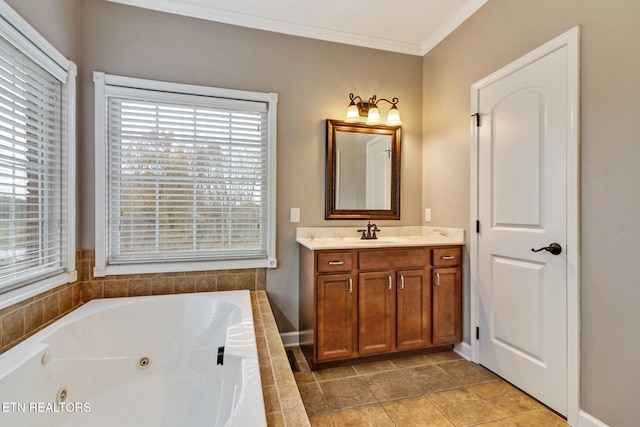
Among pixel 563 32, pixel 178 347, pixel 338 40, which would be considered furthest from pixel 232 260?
pixel 563 32

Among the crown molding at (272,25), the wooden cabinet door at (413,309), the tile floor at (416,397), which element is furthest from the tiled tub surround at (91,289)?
the crown molding at (272,25)

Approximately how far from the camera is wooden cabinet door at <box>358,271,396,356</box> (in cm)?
214

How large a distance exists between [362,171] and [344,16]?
1.22 metres

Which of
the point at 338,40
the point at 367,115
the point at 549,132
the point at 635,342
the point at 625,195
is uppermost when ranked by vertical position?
the point at 338,40

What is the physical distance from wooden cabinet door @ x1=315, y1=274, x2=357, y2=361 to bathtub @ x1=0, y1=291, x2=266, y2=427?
51 centimetres

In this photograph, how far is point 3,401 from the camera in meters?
1.09

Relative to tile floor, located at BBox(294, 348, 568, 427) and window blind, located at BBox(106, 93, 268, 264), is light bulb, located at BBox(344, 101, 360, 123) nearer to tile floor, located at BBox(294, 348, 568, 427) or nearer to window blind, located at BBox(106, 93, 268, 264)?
window blind, located at BBox(106, 93, 268, 264)

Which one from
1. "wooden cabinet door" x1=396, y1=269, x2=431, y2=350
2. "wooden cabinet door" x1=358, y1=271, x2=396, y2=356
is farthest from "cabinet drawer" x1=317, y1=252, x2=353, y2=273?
"wooden cabinet door" x1=396, y1=269, x2=431, y2=350

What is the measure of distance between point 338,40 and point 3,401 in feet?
9.60

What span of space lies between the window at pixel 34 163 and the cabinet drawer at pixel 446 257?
2491mm

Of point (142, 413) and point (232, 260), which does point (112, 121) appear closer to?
point (232, 260)

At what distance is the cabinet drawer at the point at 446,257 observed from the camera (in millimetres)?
2299

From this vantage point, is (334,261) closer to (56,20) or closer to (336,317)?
(336,317)

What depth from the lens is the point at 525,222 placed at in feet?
6.04
